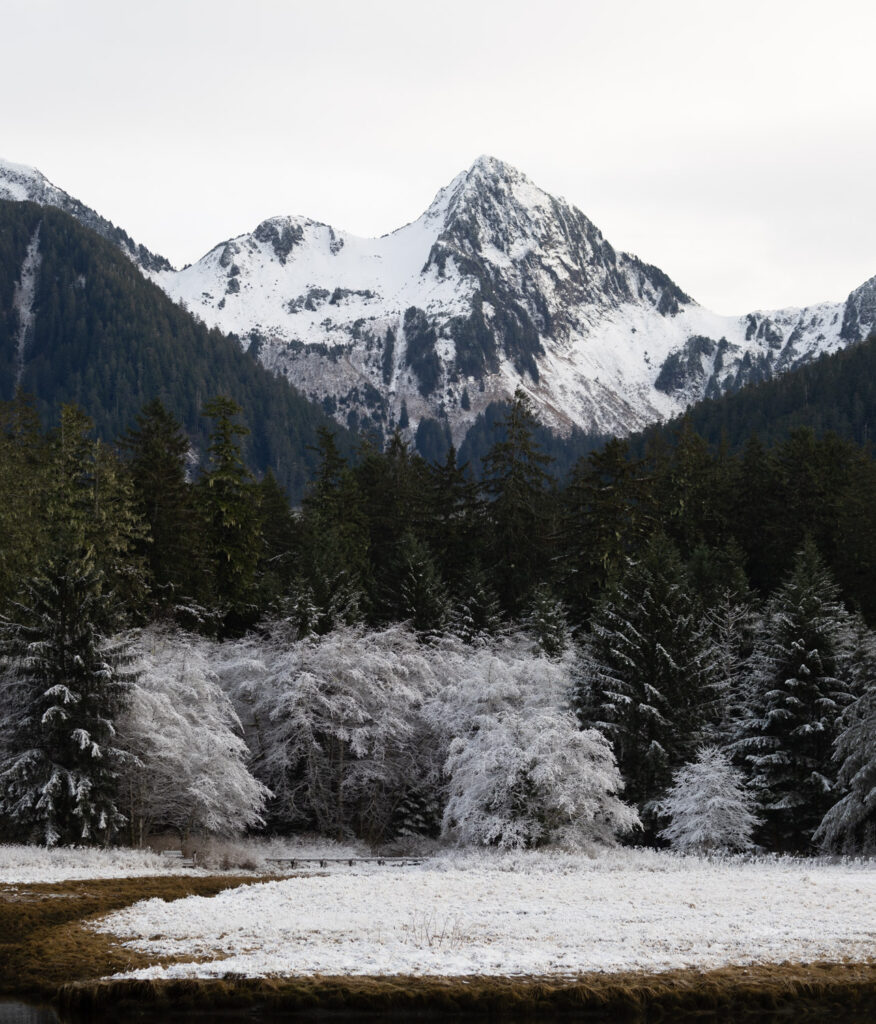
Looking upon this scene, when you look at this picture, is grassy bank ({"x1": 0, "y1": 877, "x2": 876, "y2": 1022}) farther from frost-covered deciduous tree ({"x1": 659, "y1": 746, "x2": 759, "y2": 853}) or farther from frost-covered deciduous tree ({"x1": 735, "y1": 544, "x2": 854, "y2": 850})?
frost-covered deciduous tree ({"x1": 735, "y1": 544, "x2": 854, "y2": 850})

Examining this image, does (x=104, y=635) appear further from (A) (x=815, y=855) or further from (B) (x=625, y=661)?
(A) (x=815, y=855)

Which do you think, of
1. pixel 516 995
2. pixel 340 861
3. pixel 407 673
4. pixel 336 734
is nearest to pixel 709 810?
pixel 340 861

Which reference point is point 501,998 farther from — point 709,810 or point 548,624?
point 548,624

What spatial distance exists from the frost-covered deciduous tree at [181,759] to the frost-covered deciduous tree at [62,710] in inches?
42.0

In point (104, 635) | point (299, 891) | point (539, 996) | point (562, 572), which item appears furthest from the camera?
point (562, 572)

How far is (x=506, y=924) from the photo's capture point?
66.5ft

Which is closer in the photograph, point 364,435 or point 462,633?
point 462,633

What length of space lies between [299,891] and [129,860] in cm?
903

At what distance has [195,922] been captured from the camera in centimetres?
2041

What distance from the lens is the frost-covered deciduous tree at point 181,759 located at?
36.9 metres

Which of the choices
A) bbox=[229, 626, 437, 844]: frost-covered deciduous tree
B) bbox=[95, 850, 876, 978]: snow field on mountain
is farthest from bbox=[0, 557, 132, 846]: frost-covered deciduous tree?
bbox=[95, 850, 876, 978]: snow field on mountain

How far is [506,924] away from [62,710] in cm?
1848

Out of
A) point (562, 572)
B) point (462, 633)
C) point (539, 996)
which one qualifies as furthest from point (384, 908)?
point (562, 572)

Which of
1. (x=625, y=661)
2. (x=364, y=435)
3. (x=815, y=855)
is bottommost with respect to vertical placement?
(x=815, y=855)
